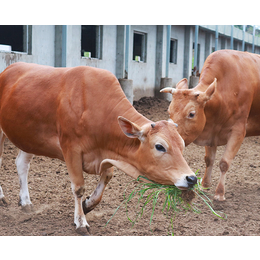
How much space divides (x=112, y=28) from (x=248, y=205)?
8.63m

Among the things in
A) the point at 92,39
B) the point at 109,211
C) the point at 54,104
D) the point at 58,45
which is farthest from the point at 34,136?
the point at 92,39

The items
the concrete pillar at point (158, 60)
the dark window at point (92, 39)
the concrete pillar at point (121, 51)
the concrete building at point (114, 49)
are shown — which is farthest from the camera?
the concrete pillar at point (158, 60)

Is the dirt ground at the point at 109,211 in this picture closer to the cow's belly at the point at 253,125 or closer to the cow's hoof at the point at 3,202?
the cow's hoof at the point at 3,202

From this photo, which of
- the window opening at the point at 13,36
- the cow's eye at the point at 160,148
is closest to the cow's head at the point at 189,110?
the cow's eye at the point at 160,148

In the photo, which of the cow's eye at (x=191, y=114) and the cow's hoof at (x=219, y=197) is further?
the cow's hoof at (x=219, y=197)

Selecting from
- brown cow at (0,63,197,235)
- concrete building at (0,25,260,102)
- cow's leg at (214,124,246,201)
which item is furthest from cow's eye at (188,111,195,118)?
concrete building at (0,25,260,102)

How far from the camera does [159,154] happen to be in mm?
3027

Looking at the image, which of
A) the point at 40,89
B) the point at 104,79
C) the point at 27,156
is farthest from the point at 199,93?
the point at 27,156

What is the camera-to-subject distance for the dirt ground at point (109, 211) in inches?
147

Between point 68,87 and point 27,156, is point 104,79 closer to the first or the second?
point 68,87

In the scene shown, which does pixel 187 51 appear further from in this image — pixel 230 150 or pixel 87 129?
pixel 87 129

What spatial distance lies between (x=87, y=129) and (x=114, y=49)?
29.4 ft

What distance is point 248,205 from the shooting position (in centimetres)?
469

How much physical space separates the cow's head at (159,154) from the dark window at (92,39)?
8753mm
